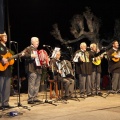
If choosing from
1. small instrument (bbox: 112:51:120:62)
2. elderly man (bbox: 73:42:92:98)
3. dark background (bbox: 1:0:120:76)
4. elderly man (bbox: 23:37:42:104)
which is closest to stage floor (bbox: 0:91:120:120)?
elderly man (bbox: 23:37:42:104)

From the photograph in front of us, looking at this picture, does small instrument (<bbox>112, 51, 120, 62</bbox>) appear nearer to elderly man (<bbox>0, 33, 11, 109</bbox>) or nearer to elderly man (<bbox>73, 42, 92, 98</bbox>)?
elderly man (<bbox>73, 42, 92, 98</bbox>)

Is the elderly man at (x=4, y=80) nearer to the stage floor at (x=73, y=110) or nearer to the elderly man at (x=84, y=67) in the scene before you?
the stage floor at (x=73, y=110)

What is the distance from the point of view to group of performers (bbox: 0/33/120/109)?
23.9 ft

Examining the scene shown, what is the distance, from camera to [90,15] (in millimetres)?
14719

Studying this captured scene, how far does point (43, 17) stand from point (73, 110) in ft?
41.3

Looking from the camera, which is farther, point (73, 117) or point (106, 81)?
point (106, 81)

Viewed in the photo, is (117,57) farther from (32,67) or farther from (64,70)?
(32,67)


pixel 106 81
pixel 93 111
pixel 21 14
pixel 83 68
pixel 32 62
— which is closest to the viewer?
pixel 93 111

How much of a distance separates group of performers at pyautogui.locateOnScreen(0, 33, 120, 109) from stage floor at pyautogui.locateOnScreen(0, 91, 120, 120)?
0.54 m

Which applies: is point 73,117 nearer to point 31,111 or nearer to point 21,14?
point 31,111

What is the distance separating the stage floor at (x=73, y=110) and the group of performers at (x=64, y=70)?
54 centimetres

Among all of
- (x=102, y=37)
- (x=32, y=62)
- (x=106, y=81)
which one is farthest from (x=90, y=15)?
(x=32, y=62)

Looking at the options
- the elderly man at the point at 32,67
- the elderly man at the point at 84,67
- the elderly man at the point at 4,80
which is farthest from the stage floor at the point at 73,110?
the elderly man at the point at 84,67

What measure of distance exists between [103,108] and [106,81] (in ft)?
17.0
